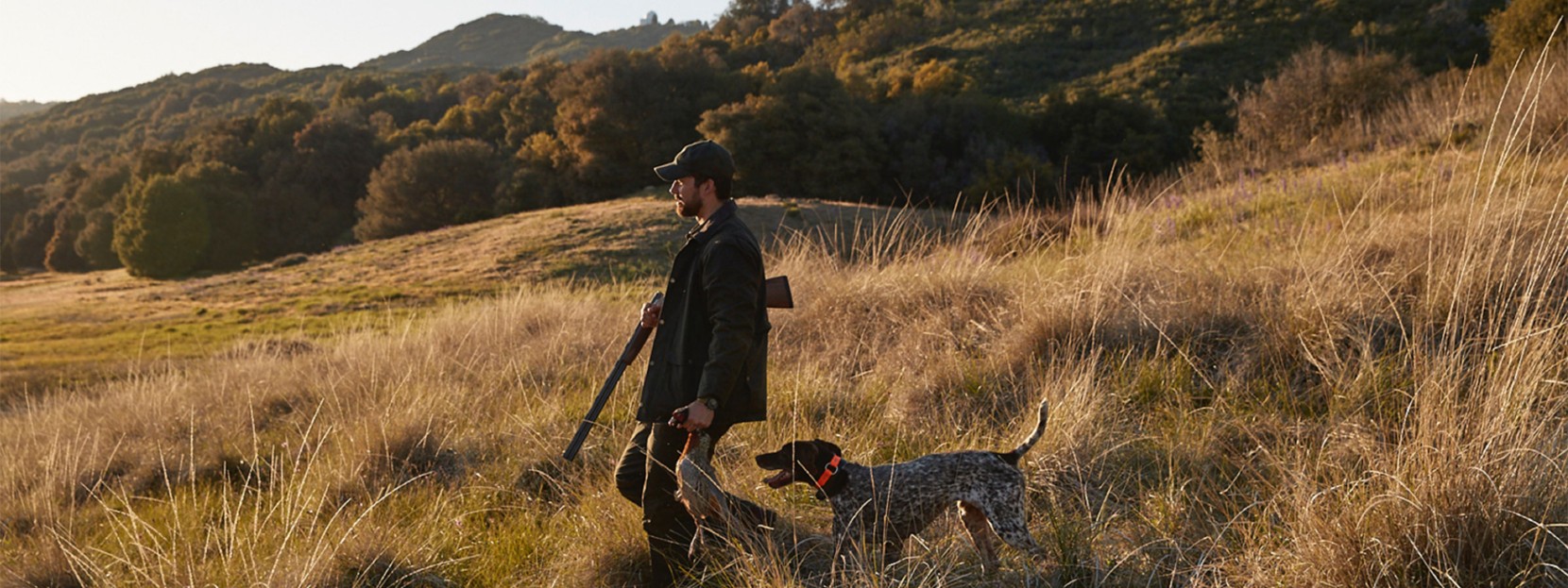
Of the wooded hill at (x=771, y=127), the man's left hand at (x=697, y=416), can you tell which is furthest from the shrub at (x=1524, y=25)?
the man's left hand at (x=697, y=416)

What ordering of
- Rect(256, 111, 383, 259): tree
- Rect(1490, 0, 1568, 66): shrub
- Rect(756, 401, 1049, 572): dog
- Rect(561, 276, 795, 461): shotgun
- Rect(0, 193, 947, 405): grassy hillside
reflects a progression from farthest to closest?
Rect(256, 111, 383, 259): tree → Rect(1490, 0, 1568, 66): shrub → Rect(0, 193, 947, 405): grassy hillside → Rect(561, 276, 795, 461): shotgun → Rect(756, 401, 1049, 572): dog

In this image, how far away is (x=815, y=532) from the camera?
12.0 ft

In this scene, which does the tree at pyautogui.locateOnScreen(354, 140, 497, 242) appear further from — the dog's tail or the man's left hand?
the dog's tail

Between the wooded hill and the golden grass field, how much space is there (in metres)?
20.9

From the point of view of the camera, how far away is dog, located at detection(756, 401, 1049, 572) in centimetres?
290

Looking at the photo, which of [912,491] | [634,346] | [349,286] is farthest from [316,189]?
[912,491]

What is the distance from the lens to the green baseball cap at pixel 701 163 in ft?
10.2

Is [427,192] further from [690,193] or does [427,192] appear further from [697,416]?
[697,416]

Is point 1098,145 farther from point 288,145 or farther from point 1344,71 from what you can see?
point 288,145

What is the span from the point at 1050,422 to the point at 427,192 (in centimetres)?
4514

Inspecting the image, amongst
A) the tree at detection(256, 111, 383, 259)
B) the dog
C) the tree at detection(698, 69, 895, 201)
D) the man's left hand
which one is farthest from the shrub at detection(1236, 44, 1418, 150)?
the tree at detection(256, 111, 383, 259)

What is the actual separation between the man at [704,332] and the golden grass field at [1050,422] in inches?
19.1

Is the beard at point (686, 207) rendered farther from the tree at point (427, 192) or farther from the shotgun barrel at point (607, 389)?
the tree at point (427, 192)

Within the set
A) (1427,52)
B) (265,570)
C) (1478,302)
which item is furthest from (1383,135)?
(1427,52)
